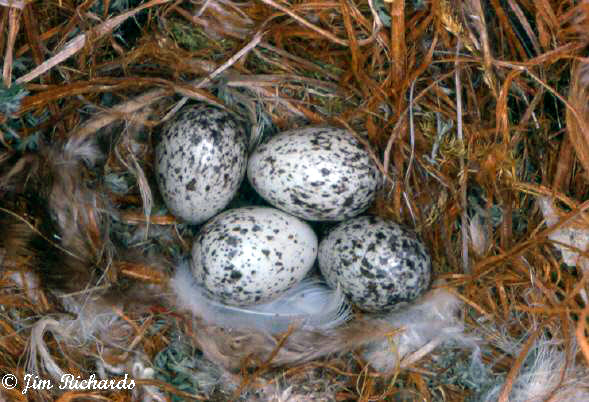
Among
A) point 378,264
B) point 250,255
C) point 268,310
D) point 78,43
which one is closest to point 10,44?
point 78,43

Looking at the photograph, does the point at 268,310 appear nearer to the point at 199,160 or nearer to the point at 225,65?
the point at 199,160

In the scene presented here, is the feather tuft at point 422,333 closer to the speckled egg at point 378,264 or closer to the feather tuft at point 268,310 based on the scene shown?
the speckled egg at point 378,264

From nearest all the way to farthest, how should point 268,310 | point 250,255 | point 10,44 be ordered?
point 10,44 < point 250,255 < point 268,310

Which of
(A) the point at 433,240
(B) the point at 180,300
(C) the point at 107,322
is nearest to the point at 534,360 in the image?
(A) the point at 433,240

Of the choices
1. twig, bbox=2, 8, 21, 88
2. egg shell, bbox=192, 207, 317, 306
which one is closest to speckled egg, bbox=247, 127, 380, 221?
egg shell, bbox=192, 207, 317, 306

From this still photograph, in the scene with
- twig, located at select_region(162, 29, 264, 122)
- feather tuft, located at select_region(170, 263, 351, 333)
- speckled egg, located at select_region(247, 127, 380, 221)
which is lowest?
feather tuft, located at select_region(170, 263, 351, 333)

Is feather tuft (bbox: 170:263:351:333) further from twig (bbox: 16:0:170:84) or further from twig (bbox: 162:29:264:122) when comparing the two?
twig (bbox: 16:0:170:84)

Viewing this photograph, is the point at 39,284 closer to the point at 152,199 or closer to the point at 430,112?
the point at 152,199
